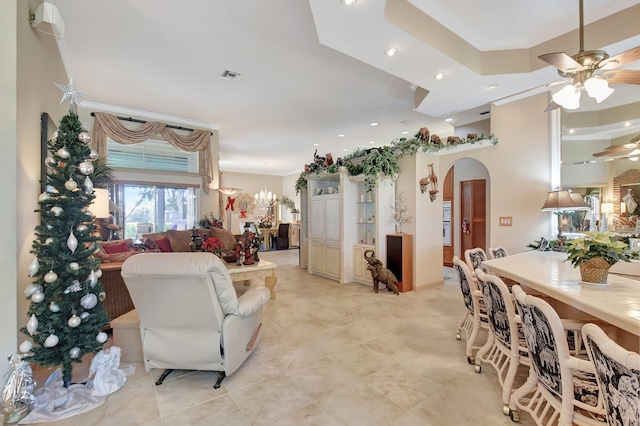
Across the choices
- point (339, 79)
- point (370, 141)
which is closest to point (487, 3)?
point (339, 79)

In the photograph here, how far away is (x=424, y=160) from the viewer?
514 centimetres

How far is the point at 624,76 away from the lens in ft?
7.99

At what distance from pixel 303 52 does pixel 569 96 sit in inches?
114

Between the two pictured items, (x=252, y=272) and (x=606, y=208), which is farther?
(x=252, y=272)

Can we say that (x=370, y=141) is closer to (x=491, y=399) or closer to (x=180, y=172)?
(x=180, y=172)

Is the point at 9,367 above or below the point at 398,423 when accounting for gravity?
above

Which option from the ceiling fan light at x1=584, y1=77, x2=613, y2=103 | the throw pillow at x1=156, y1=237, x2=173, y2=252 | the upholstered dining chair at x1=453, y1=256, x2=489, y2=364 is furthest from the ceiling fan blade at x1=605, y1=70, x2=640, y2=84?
the throw pillow at x1=156, y1=237, x2=173, y2=252

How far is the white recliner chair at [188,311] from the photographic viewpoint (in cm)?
208

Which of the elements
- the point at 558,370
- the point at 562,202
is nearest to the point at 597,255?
the point at 558,370

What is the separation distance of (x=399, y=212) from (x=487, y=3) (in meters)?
3.15

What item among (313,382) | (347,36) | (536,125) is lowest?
(313,382)

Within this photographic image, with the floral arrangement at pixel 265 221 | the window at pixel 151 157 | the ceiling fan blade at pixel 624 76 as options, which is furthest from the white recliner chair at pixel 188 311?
the floral arrangement at pixel 265 221

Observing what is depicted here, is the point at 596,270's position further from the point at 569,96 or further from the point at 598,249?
the point at 569,96

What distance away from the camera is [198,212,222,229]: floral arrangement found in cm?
638
